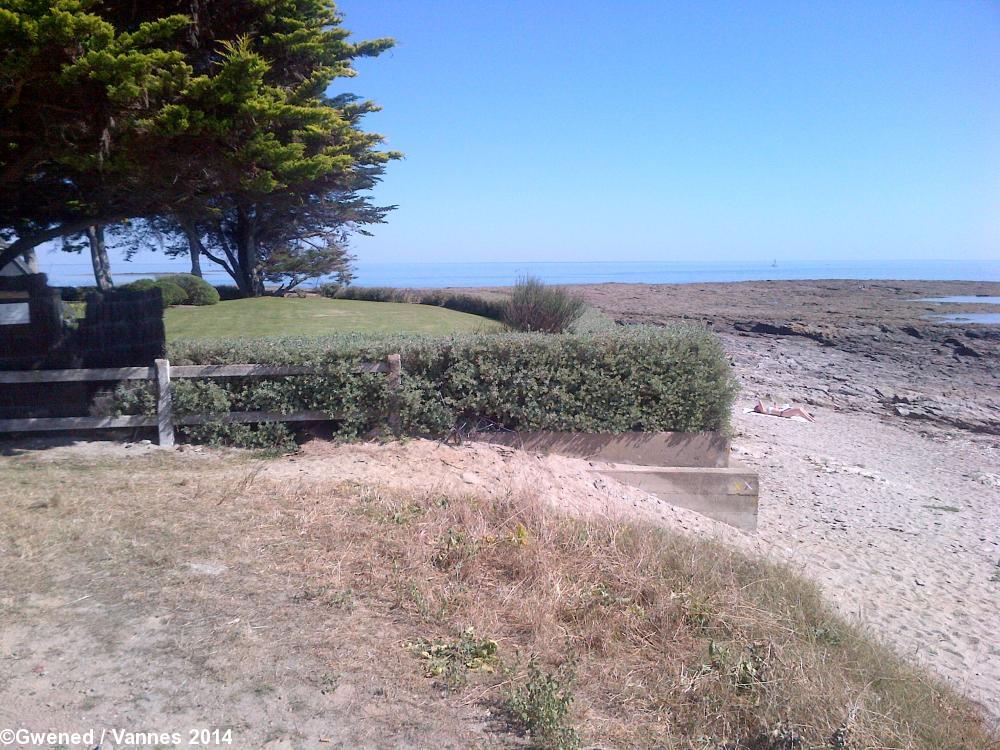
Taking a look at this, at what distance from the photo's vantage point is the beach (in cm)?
782

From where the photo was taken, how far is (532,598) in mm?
4969

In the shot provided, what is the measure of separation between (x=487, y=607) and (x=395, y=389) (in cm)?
436

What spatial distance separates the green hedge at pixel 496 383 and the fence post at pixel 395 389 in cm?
8

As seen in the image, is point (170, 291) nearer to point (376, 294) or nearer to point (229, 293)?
point (376, 294)

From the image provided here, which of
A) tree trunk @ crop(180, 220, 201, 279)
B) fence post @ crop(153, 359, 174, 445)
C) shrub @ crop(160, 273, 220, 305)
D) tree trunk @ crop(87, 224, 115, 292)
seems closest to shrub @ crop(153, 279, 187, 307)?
shrub @ crop(160, 273, 220, 305)

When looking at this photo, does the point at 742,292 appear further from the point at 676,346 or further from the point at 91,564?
the point at 91,564

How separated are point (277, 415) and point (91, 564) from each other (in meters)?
3.69

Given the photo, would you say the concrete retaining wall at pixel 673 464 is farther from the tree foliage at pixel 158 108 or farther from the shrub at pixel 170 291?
the shrub at pixel 170 291

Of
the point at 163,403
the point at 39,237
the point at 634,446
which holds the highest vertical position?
the point at 39,237

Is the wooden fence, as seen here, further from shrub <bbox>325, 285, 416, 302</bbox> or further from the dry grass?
shrub <bbox>325, 285, 416, 302</bbox>

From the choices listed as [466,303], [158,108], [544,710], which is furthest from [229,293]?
[544,710]

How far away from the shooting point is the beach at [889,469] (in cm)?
782

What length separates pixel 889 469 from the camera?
1338 centimetres

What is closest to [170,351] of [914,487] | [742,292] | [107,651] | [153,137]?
[153,137]
